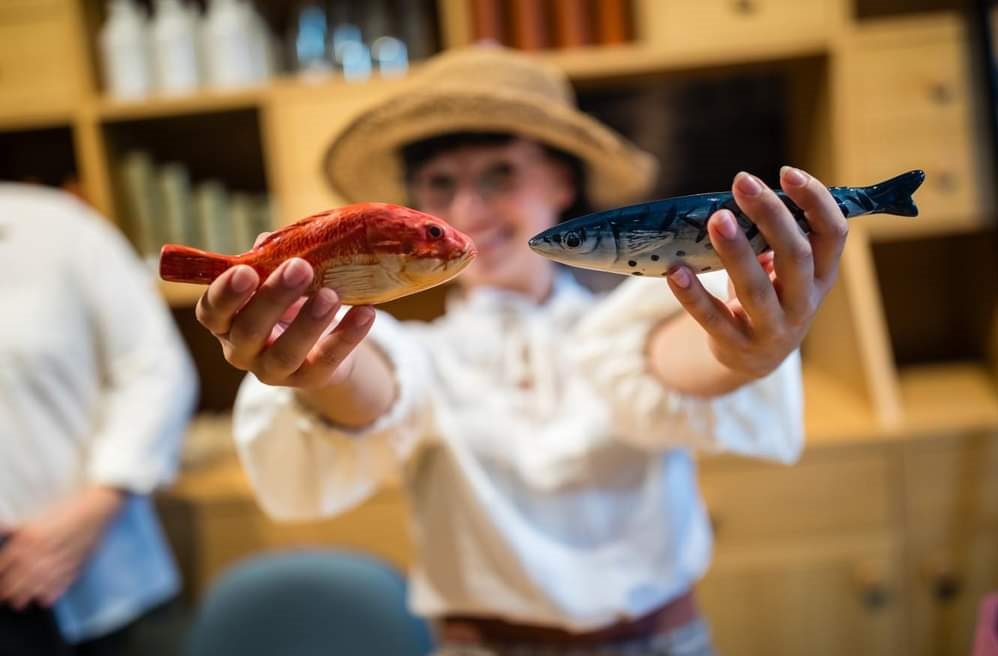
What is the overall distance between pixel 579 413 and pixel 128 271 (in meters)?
0.76

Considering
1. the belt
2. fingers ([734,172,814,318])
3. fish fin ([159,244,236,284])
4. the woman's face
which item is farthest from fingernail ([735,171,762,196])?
the belt

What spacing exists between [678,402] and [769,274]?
8.8 inches

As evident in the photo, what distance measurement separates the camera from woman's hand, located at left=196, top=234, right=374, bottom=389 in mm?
327

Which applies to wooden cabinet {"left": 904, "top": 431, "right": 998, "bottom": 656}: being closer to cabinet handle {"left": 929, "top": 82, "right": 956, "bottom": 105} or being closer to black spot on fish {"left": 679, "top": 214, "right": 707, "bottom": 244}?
cabinet handle {"left": 929, "top": 82, "right": 956, "bottom": 105}

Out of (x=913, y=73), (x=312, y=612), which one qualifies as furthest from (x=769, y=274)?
(x=913, y=73)

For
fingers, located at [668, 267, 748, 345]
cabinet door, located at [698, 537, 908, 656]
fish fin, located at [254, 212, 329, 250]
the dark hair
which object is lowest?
cabinet door, located at [698, 537, 908, 656]

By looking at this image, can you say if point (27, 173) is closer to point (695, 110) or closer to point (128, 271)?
point (128, 271)

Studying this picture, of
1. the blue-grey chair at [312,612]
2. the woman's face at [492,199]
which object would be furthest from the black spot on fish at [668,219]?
the blue-grey chair at [312,612]

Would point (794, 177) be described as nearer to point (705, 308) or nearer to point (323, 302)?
point (705, 308)

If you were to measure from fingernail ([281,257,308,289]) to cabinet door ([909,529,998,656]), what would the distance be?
3.90 feet

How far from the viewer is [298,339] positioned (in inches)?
13.7

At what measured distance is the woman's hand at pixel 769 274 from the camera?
1.09ft

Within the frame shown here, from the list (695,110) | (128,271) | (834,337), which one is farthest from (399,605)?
(695,110)

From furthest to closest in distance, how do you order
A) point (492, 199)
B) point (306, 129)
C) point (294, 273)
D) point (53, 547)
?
point (306, 129), point (53, 547), point (492, 199), point (294, 273)
